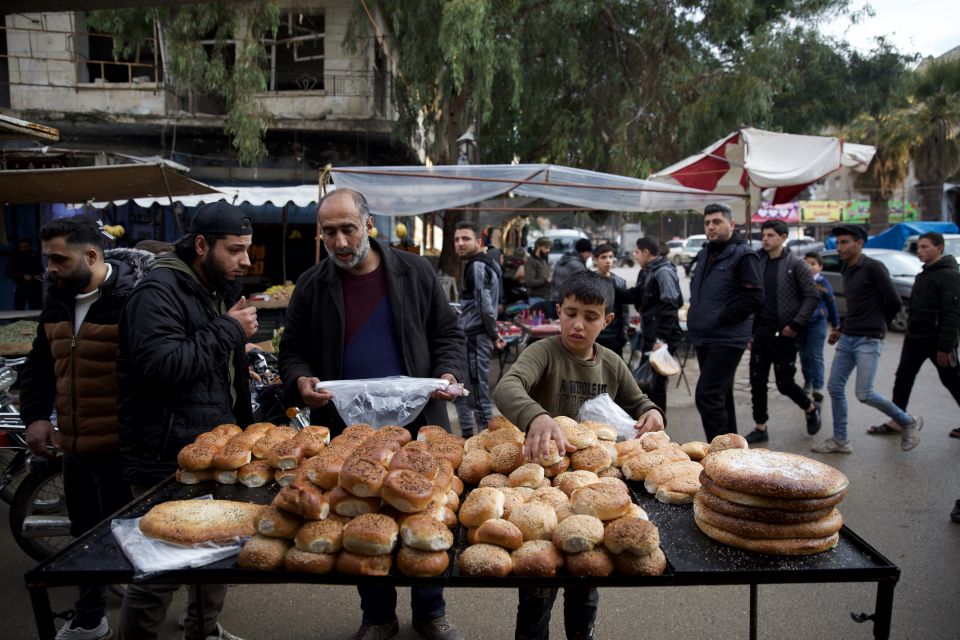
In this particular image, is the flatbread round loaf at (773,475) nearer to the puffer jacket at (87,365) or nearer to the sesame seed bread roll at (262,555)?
the sesame seed bread roll at (262,555)

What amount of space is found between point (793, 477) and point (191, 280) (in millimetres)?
2289

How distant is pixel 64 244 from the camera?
104 inches

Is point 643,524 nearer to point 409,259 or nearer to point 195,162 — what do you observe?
point 409,259

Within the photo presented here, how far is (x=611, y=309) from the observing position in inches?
259

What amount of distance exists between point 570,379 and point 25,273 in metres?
13.6

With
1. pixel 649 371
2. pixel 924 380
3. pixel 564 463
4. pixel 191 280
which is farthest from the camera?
pixel 924 380

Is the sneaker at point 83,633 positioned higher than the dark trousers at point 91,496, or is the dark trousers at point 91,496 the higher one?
the dark trousers at point 91,496

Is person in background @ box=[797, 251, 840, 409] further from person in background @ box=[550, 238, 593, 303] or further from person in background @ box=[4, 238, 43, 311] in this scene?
person in background @ box=[4, 238, 43, 311]

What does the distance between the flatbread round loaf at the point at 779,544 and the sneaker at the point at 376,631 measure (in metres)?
1.81

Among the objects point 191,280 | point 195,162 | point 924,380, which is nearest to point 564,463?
point 191,280

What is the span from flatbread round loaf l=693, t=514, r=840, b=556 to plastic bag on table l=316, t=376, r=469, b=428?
1.33 m

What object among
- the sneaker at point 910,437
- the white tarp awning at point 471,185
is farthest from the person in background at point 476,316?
the sneaker at point 910,437

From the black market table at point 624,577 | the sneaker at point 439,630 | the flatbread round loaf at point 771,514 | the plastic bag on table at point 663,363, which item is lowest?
the sneaker at point 439,630

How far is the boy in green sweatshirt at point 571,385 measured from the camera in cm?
226
